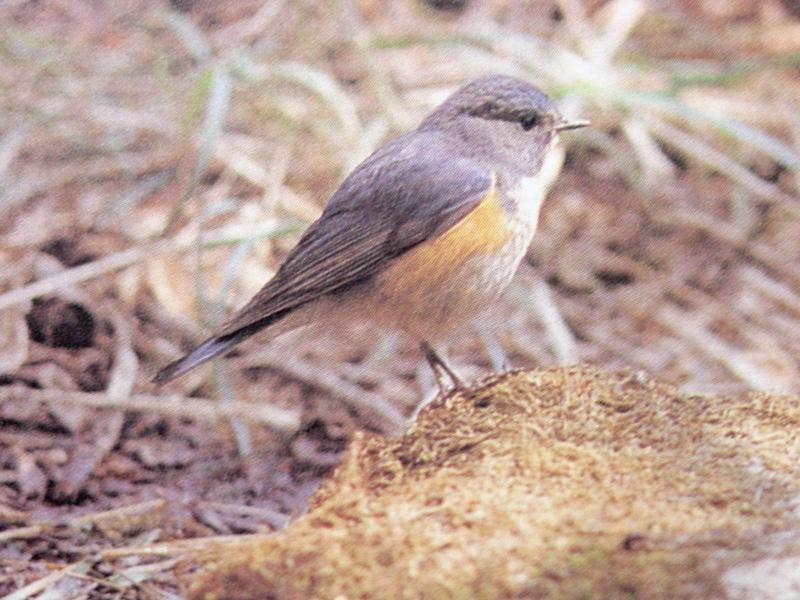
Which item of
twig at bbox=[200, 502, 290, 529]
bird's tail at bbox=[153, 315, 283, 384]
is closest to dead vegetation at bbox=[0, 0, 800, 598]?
twig at bbox=[200, 502, 290, 529]

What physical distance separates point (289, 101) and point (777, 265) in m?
2.45

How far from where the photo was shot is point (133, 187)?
5.24 m

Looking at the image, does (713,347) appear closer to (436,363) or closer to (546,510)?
(436,363)

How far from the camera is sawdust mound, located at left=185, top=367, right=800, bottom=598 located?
6.14 feet

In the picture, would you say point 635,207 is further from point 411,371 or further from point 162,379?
point 162,379

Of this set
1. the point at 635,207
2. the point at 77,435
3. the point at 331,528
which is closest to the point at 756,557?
the point at 331,528

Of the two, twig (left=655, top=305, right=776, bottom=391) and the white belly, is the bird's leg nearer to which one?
the white belly

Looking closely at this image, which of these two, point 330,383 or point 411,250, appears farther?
point 330,383

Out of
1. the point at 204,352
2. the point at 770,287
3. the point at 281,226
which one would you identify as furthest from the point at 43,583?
the point at 770,287

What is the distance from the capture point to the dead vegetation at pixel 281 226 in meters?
3.94

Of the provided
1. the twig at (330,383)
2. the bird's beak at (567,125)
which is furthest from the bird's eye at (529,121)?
the twig at (330,383)

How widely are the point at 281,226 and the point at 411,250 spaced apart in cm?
116

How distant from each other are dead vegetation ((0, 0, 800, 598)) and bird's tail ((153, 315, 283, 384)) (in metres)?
0.47

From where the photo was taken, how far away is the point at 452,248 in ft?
10.6
